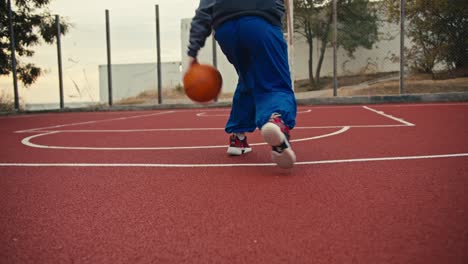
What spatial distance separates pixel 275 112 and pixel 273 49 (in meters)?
0.47

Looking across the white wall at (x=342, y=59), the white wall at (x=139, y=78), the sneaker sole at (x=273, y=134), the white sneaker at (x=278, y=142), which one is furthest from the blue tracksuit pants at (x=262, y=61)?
the white wall at (x=342, y=59)

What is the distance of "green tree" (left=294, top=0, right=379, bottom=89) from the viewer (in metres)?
22.4

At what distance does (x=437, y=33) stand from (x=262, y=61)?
12291 mm

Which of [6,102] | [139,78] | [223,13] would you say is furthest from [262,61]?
[139,78]

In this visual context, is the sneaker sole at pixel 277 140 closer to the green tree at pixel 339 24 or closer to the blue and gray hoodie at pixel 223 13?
the blue and gray hoodie at pixel 223 13

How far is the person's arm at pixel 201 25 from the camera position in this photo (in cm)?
335

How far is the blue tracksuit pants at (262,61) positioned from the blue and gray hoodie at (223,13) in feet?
0.13

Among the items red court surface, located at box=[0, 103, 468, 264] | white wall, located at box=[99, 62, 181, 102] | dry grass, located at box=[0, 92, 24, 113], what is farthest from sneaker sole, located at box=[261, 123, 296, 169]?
white wall, located at box=[99, 62, 181, 102]

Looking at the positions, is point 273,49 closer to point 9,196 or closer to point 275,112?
point 275,112

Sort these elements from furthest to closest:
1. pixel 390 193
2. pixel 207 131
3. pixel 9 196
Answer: pixel 207 131 → pixel 9 196 → pixel 390 193

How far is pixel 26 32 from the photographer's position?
13820mm

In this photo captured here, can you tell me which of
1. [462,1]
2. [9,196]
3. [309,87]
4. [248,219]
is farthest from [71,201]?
[309,87]

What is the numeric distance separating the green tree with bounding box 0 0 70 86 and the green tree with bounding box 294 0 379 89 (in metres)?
12.3

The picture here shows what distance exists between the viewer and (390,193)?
92.7 inches
